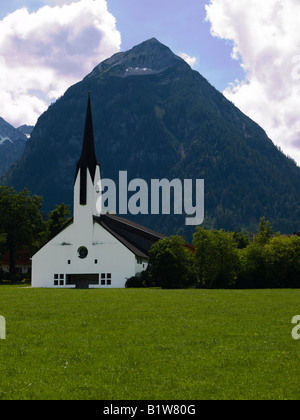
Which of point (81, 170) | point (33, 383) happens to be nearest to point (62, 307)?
point (33, 383)

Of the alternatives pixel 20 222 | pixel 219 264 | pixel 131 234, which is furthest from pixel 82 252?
pixel 219 264

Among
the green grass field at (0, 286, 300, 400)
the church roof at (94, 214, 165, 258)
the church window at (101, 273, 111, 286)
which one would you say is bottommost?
the church window at (101, 273, 111, 286)

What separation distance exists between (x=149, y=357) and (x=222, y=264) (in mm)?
42574

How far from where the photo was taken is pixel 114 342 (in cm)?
1490

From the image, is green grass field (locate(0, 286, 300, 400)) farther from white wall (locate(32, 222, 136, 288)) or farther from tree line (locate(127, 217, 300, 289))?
white wall (locate(32, 222, 136, 288))

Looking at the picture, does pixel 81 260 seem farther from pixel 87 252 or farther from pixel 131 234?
pixel 131 234

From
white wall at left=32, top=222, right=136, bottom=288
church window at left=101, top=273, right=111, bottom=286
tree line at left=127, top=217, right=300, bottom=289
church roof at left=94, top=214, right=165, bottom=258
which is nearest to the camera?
tree line at left=127, top=217, right=300, bottom=289

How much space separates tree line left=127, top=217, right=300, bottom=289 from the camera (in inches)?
2149

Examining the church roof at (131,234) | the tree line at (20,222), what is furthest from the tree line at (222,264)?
the tree line at (20,222)

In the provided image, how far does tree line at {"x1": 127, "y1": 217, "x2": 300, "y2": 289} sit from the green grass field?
33.1 meters

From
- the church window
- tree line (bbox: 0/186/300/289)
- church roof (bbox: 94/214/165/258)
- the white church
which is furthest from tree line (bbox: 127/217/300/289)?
church roof (bbox: 94/214/165/258)

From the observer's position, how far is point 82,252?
65.6m

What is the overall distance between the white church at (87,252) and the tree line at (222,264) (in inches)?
273

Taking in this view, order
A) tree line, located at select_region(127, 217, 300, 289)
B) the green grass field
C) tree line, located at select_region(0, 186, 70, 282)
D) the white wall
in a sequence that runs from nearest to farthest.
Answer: the green grass field
tree line, located at select_region(127, 217, 300, 289)
the white wall
tree line, located at select_region(0, 186, 70, 282)
